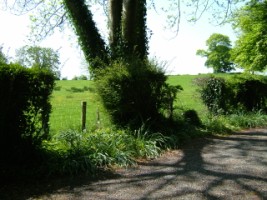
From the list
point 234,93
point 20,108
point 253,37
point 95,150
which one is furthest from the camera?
point 253,37

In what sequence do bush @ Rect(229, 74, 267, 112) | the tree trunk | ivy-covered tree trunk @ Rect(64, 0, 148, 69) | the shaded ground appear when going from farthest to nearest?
bush @ Rect(229, 74, 267, 112) → the tree trunk → ivy-covered tree trunk @ Rect(64, 0, 148, 69) → the shaded ground

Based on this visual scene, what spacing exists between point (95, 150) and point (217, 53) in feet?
265

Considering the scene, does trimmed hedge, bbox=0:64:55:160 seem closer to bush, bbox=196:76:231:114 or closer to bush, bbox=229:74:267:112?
bush, bbox=196:76:231:114

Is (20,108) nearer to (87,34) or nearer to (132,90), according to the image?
(132,90)

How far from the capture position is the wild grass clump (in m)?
6.71

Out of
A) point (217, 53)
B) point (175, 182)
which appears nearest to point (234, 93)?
point (175, 182)

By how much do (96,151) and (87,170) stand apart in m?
0.83

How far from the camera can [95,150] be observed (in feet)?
24.7

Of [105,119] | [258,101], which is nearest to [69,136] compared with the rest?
[105,119]

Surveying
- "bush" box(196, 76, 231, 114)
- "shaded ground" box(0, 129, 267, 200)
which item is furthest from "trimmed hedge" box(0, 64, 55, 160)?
"bush" box(196, 76, 231, 114)

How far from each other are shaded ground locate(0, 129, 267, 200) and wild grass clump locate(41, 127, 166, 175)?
368 mm

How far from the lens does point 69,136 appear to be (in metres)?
8.12

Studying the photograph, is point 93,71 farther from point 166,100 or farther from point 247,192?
point 247,192

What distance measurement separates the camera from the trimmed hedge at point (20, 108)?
20.6 ft
